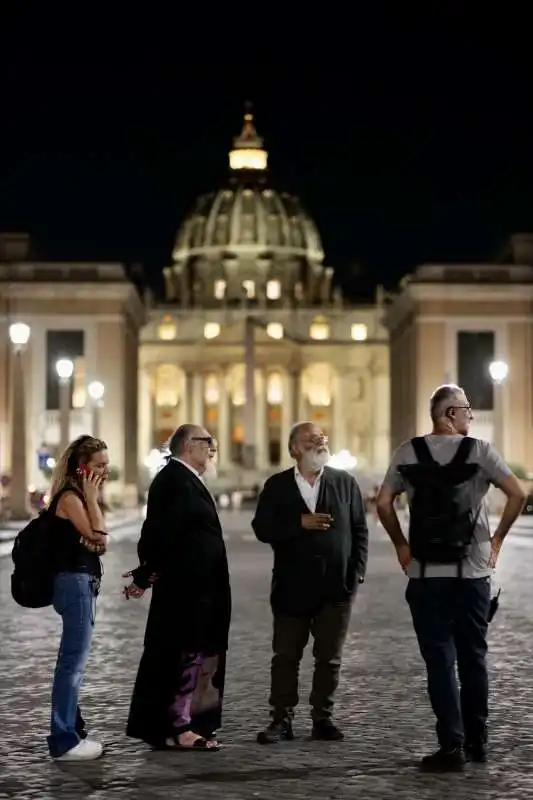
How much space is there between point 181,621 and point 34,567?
0.85 m

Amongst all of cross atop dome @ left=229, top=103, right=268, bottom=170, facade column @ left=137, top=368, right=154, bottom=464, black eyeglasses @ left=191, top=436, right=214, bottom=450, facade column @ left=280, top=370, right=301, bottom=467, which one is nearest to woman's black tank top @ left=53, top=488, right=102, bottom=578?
black eyeglasses @ left=191, top=436, right=214, bottom=450

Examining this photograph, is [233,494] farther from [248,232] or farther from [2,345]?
[248,232]

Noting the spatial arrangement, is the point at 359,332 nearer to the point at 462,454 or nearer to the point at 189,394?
the point at 189,394

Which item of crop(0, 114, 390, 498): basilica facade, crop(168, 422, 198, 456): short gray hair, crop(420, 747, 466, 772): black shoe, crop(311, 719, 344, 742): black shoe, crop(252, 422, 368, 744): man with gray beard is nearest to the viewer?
crop(420, 747, 466, 772): black shoe

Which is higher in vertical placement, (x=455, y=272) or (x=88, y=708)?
(x=455, y=272)

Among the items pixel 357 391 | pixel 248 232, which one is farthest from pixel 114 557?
pixel 248 232

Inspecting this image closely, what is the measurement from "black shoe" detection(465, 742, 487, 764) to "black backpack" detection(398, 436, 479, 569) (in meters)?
0.98

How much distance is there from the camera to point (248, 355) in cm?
9988

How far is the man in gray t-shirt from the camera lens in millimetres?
10047

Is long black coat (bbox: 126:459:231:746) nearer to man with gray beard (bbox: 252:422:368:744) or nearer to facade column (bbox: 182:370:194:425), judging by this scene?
man with gray beard (bbox: 252:422:368:744)

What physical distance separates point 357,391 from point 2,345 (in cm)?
5731

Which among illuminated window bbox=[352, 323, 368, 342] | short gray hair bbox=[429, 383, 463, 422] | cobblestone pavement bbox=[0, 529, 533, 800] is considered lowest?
cobblestone pavement bbox=[0, 529, 533, 800]

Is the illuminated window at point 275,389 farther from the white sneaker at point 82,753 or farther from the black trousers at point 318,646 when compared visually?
the white sneaker at point 82,753

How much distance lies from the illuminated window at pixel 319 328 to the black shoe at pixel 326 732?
5866 inches
